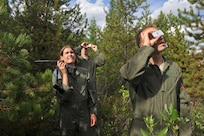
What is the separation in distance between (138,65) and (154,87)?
0.24 metres

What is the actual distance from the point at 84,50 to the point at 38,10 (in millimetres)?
2749

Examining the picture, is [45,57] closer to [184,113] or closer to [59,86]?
[59,86]

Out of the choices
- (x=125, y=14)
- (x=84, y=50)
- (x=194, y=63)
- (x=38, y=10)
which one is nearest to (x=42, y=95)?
(x=84, y=50)

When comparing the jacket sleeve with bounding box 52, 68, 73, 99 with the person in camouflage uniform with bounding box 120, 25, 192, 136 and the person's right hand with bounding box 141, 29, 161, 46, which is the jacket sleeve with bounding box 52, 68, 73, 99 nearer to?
the person in camouflage uniform with bounding box 120, 25, 192, 136

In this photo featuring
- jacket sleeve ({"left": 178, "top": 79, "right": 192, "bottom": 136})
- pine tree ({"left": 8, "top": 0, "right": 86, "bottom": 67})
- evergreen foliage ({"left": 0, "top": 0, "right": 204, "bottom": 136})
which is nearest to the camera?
jacket sleeve ({"left": 178, "top": 79, "right": 192, "bottom": 136})

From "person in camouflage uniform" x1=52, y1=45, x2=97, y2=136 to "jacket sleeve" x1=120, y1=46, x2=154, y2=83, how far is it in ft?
5.22

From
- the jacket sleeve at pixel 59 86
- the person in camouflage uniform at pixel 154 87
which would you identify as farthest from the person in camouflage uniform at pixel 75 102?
the person in camouflage uniform at pixel 154 87

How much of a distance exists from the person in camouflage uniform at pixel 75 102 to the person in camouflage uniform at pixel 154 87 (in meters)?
1.51

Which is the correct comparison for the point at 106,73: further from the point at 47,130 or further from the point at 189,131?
the point at 189,131

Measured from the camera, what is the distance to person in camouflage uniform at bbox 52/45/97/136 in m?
3.55

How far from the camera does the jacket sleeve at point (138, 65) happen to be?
6.16 ft

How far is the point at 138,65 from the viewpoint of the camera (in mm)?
1885

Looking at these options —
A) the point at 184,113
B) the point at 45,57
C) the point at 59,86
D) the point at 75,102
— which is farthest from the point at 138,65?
the point at 45,57

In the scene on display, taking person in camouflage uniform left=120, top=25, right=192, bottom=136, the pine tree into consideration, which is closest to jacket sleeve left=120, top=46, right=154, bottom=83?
person in camouflage uniform left=120, top=25, right=192, bottom=136
